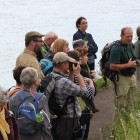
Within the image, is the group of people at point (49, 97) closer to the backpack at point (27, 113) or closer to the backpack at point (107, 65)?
the backpack at point (27, 113)

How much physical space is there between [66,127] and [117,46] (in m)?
1.63

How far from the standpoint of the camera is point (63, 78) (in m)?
5.09

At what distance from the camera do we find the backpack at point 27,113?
15.1ft

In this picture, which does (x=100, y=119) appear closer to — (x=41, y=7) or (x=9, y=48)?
(x=9, y=48)

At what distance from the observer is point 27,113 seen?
15.2 feet

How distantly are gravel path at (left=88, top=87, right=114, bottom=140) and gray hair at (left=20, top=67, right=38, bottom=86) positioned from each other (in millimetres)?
2299

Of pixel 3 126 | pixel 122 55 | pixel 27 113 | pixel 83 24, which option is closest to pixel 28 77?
pixel 27 113

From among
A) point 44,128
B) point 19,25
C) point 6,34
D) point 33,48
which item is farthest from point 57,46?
point 19,25

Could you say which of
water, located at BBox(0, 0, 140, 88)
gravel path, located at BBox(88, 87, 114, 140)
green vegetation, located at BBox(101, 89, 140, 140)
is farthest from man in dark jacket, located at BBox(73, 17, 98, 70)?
green vegetation, located at BBox(101, 89, 140, 140)

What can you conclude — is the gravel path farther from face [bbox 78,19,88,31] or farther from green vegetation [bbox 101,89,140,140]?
green vegetation [bbox 101,89,140,140]

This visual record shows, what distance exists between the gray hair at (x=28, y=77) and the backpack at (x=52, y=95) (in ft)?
1.28

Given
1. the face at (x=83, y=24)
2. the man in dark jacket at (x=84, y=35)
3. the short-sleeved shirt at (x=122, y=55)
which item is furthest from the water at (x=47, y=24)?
the short-sleeved shirt at (x=122, y=55)

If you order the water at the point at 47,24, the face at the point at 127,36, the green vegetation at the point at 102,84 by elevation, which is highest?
the face at the point at 127,36

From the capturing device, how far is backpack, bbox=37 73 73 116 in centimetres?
505
